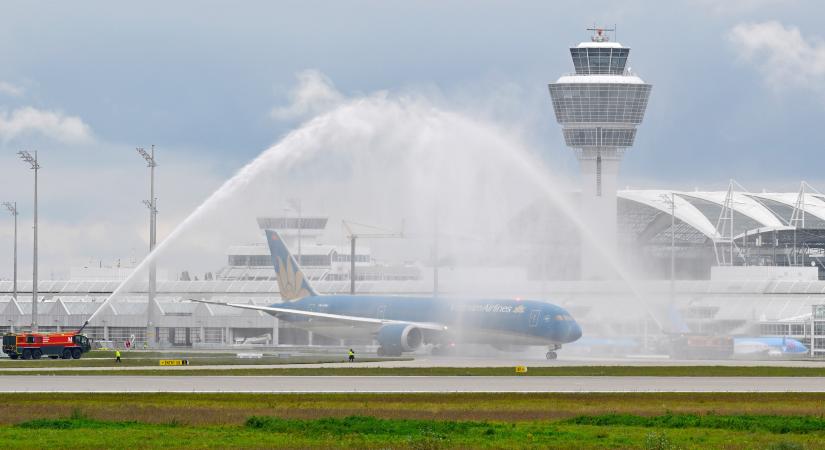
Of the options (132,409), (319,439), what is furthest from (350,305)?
(319,439)

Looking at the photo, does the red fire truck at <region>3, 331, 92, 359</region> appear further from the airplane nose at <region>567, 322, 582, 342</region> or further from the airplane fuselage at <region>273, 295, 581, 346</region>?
the airplane nose at <region>567, 322, 582, 342</region>

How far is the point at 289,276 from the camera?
12131 centimetres

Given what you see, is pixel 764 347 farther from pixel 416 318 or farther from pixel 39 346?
pixel 39 346

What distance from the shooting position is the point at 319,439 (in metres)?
39.0

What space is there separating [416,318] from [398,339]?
4669 millimetres

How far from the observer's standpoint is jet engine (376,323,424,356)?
104125mm

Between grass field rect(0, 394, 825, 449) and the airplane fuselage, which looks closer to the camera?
grass field rect(0, 394, 825, 449)

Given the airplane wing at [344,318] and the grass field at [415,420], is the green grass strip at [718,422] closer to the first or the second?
the grass field at [415,420]

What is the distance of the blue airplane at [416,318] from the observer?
322 feet

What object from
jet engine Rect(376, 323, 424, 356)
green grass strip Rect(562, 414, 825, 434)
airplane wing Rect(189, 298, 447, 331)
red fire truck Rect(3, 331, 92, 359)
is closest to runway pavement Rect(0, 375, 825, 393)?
green grass strip Rect(562, 414, 825, 434)

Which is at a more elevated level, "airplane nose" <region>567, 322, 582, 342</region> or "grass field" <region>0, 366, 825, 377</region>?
"airplane nose" <region>567, 322, 582, 342</region>

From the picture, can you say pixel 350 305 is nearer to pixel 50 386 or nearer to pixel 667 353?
pixel 667 353

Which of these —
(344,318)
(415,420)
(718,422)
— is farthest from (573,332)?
(415,420)

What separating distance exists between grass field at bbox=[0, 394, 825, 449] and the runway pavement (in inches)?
168
